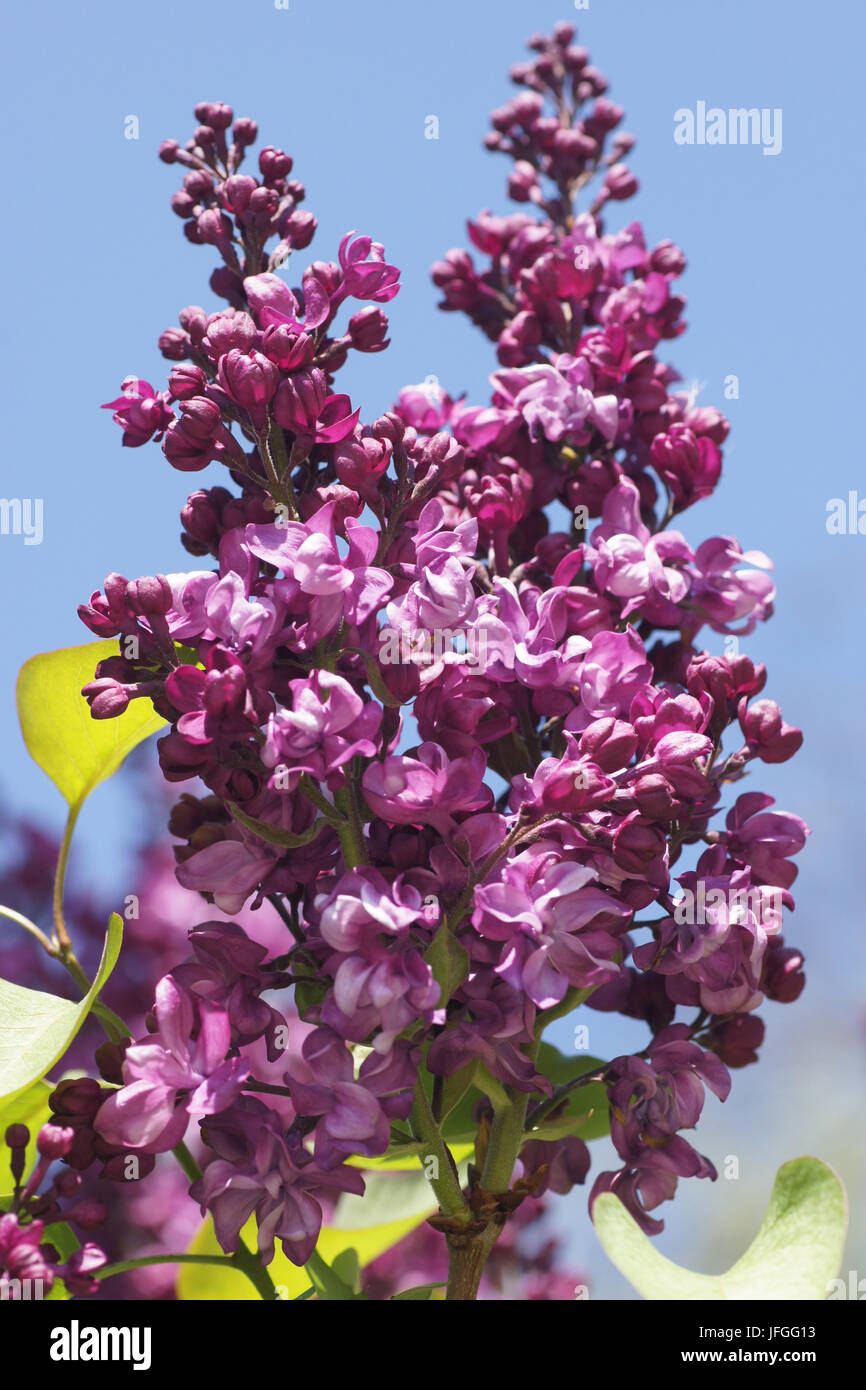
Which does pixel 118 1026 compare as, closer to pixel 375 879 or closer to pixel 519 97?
pixel 375 879

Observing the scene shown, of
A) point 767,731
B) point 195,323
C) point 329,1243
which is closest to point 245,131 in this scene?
point 195,323

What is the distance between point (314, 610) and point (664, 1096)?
0.35 m

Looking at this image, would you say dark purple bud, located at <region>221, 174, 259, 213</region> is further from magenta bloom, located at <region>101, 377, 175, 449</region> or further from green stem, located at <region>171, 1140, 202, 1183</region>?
green stem, located at <region>171, 1140, 202, 1183</region>

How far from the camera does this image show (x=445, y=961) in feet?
2.16

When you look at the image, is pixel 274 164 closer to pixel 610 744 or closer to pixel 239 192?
pixel 239 192

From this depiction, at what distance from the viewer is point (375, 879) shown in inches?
26.0

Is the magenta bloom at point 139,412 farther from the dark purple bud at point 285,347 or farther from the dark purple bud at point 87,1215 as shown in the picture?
the dark purple bud at point 87,1215

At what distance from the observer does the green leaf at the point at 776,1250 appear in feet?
2.18

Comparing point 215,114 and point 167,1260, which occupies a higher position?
point 215,114

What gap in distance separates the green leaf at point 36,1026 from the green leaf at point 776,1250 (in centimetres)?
29

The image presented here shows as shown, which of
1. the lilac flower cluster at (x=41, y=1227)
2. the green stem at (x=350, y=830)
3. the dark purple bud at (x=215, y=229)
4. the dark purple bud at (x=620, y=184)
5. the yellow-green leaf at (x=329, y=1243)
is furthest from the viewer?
the dark purple bud at (x=620, y=184)

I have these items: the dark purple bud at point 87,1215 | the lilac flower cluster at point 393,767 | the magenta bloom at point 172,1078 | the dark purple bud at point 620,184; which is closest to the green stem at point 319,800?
the lilac flower cluster at point 393,767

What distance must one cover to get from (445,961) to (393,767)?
0.10 metres
